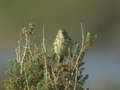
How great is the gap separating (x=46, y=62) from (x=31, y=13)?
11.7 meters

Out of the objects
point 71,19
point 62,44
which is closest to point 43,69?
point 62,44

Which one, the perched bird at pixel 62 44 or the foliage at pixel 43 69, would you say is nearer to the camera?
the foliage at pixel 43 69

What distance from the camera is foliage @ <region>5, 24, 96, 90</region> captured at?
3215 mm

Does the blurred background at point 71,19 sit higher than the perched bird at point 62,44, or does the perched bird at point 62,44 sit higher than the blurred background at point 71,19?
the blurred background at point 71,19

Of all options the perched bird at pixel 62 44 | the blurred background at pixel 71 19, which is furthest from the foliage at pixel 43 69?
the blurred background at pixel 71 19

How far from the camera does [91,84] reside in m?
7.69

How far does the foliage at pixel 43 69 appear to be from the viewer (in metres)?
3.21

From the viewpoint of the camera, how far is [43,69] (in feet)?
11.2

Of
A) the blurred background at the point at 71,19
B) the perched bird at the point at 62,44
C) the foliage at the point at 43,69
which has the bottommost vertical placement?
the foliage at the point at 43,69

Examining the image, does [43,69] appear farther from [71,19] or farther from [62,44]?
[71,19]

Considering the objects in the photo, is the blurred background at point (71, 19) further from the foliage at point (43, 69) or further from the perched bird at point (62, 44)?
the foliage at point (43, 69)

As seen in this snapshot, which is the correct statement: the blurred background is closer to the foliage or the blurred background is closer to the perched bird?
the perched bird

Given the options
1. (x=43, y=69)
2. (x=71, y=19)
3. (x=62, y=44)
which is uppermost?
(x=71, y=19)

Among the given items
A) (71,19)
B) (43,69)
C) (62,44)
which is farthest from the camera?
(71,19)
